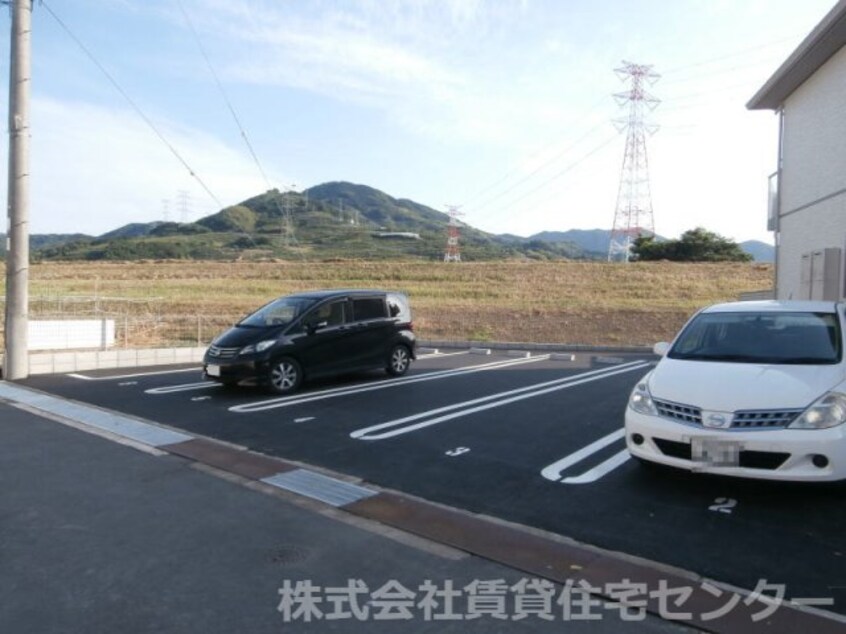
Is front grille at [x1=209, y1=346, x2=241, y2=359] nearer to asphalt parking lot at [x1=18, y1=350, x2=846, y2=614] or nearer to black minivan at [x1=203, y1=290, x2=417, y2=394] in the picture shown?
black minivan at [x1=203, y1=290, x2=417, y2=394]

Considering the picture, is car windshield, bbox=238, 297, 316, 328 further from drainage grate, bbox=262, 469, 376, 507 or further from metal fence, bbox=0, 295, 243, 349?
metal fence, bbox=0, 295, 243, 349

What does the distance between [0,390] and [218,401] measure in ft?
11.9

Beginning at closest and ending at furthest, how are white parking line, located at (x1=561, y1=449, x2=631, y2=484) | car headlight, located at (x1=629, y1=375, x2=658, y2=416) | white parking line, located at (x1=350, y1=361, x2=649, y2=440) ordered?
car headlight, located at (x1=629, y1=375, x2=658, y2=416) < white parking line, located at (x1=561, y1=449, x2=631, y2=484) < white parking line, located at (x1=350, y1=361, x2=649, y2=440)

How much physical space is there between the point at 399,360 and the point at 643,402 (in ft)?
21.3

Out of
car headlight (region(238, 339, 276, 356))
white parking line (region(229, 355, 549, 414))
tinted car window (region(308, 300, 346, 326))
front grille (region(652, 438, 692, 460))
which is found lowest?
white parking line (region(229, 355, 549, 414))

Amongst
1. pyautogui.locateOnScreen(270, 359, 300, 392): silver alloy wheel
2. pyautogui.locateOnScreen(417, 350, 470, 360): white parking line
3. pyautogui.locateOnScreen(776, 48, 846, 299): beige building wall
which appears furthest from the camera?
pyautogui.locateOnScreen(417, 350, 470, 360): white parking line

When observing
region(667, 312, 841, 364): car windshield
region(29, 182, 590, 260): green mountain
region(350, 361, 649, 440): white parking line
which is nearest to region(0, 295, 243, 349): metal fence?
region(350, 361, 649, 440): white parking line

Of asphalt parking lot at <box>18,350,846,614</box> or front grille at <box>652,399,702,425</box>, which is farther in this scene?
front grille at <box>652,399,702,425</box>

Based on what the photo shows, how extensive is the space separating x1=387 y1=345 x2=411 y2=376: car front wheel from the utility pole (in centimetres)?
610

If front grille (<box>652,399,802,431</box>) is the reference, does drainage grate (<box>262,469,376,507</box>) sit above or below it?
below

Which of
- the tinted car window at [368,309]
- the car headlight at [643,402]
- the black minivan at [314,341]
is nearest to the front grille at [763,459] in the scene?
the car headlight at [643,402]

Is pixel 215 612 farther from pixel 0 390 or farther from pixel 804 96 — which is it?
pixel 804 96

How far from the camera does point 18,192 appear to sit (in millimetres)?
10375

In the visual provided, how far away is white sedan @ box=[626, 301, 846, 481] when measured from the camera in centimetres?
412
